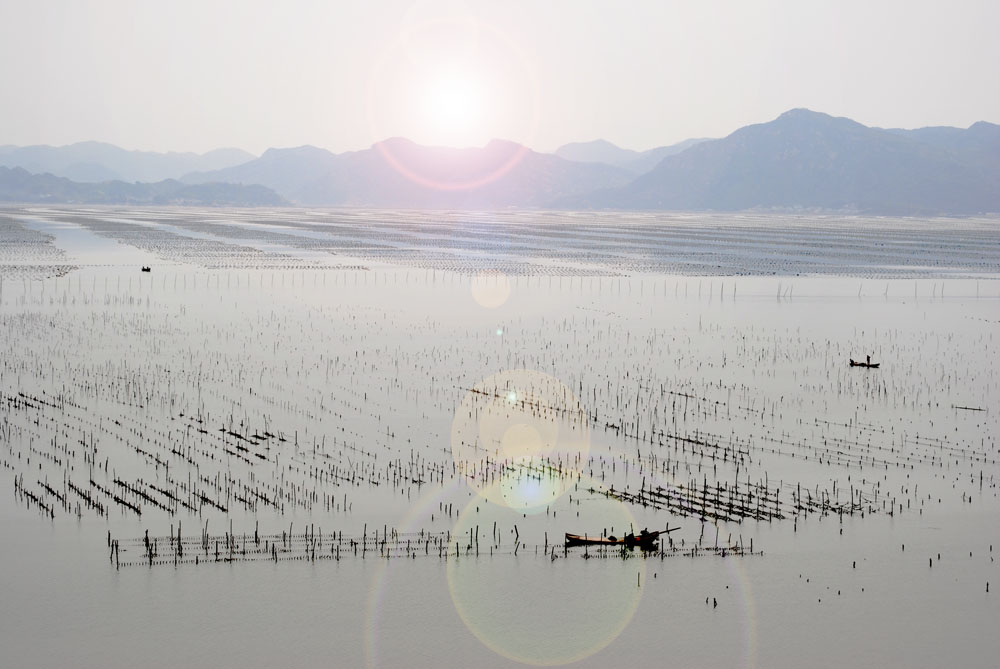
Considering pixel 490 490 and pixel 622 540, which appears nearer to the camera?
pixel 622 540

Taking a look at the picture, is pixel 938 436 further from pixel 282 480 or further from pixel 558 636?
pixel 282 480

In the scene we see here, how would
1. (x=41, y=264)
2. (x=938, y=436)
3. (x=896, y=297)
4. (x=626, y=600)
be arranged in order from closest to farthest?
(x=626, y=600) < (x=938, y=436) < (x=896, y=297) < (x=41, y=264)

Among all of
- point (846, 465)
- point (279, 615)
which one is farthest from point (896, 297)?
point (279, 615)

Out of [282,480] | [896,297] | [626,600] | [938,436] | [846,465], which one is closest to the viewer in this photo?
[626,600]

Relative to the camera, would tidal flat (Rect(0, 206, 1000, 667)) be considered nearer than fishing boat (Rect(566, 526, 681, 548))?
Yes

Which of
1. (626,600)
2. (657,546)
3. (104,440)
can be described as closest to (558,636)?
(626,600)

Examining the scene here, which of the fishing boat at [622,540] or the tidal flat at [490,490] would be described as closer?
the tidal flat at [490,490]

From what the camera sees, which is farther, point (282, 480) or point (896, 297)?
point (896, 297)
